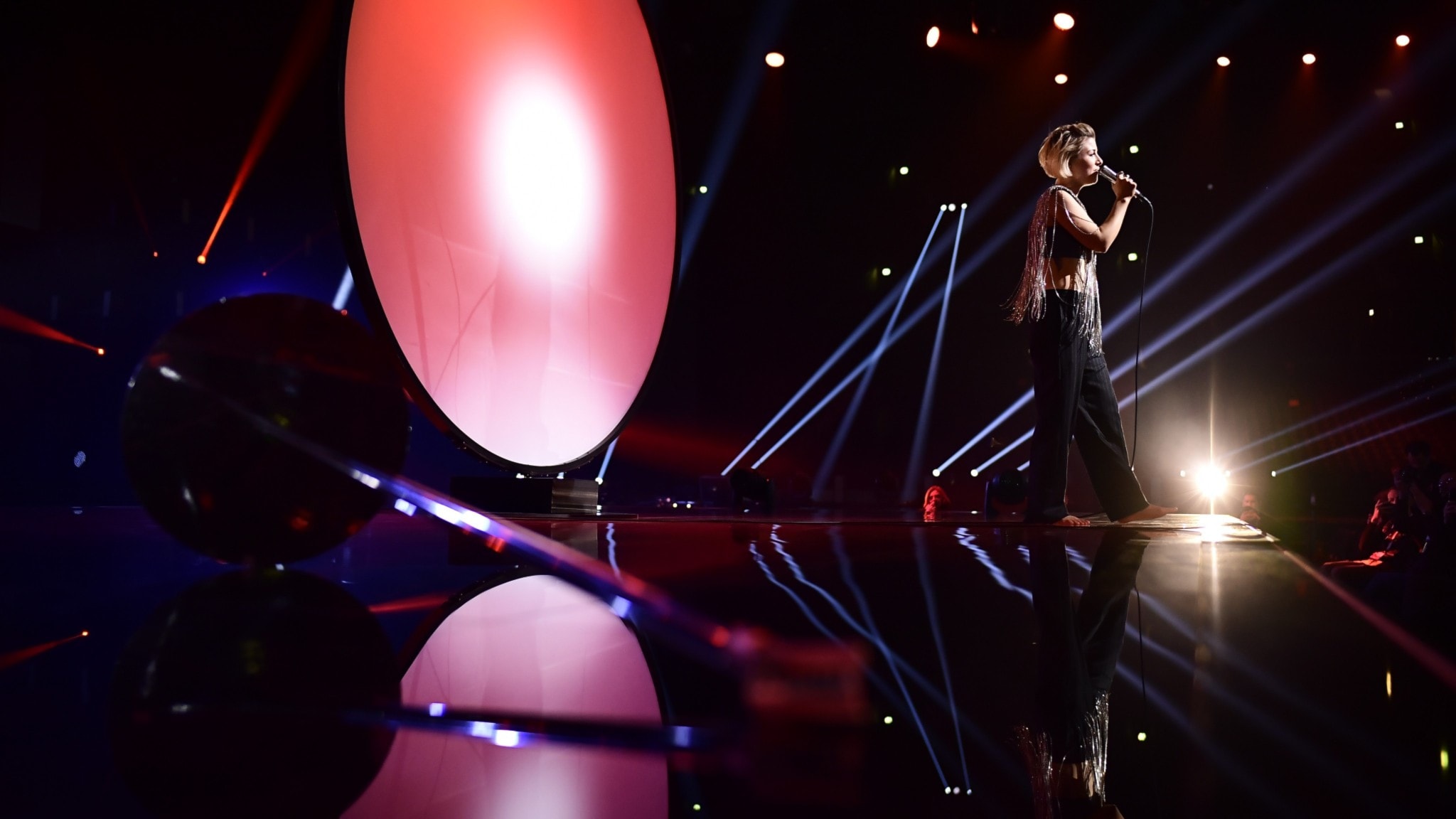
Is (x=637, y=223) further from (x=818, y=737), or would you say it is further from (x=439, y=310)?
(x=818, y=737)

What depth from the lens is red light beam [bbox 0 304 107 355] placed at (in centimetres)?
601

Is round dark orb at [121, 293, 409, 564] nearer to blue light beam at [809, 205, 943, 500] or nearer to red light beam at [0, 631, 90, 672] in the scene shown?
red light beam at [0, 631, 90, 672]

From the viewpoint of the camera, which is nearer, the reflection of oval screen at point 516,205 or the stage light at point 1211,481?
the reflection of oval screen at point 516,205

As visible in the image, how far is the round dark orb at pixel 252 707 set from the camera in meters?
0.47

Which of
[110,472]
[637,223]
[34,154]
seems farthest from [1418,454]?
[34,154]

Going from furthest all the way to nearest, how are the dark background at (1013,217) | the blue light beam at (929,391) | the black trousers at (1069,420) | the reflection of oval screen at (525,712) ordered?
the blue light beam at (929,391) < the dark background at (1013,217) < the black trousers at (1069,420) < the reflection of oval screen at (525,712)

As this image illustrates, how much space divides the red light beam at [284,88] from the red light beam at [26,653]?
6.33m

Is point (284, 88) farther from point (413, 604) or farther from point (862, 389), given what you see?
point (413, 604)

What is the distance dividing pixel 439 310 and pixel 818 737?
160cm

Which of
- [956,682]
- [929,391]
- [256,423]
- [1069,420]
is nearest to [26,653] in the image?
[256,423]

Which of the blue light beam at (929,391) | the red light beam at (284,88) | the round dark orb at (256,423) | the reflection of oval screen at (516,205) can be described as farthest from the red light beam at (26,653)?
the blue light beam at (929,391)

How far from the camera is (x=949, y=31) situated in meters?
8.59

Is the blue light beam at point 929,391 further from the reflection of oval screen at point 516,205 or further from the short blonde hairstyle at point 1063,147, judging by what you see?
the reflection of oval screen at point 516,205

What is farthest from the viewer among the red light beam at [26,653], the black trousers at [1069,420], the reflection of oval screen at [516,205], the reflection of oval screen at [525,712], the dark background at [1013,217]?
the dark background at [1013,217]
